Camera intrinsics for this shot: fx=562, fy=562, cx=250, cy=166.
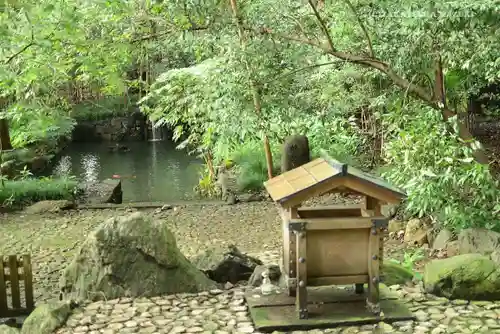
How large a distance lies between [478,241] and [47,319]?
445 centimetres

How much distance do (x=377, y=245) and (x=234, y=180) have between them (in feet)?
27.8

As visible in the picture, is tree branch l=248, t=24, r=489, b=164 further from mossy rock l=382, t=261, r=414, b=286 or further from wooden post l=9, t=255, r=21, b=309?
wooden post l=9, t=255, r=21, b=309

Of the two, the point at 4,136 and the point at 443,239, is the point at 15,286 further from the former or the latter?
the point at 4,136

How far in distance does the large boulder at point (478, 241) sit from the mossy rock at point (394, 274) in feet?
3.53

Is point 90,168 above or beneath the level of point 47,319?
above

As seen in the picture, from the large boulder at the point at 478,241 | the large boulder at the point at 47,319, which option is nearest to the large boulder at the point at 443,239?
the large boulder at the point at 478,241

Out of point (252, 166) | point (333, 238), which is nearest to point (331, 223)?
point (333, 238)

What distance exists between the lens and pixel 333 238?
431 centimetres

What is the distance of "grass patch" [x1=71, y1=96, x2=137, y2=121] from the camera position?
2534 cm

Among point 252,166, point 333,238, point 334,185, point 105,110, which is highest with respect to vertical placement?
point 105,110

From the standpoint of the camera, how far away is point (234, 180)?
12656mm

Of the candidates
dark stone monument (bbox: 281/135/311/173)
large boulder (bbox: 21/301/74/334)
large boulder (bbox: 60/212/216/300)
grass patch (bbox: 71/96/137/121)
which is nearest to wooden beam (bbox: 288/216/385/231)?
large boulder (bbox: 60/212/216/300)

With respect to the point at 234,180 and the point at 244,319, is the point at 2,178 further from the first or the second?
the point at 244,319

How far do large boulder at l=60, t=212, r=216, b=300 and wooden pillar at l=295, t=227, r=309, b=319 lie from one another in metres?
1.19
